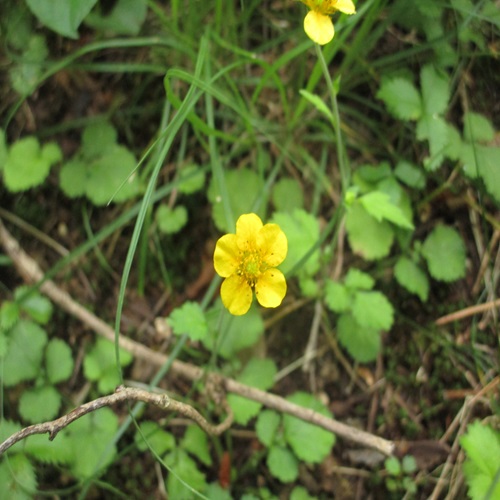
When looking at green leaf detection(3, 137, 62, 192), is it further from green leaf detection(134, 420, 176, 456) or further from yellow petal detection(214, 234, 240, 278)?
green leaf detection(134, 420, 176, 456)

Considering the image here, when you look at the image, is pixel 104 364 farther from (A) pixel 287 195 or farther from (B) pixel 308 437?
(A) pixel 287 195

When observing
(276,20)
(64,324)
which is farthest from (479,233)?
(64,324)

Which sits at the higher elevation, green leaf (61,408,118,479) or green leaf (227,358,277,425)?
green leaf (227,358,277,425)

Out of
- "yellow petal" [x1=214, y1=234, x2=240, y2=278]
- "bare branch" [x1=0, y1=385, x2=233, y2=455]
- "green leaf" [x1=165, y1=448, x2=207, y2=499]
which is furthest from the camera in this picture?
"green leaf" [x1=165, y1=448, x2=207, y2=499]

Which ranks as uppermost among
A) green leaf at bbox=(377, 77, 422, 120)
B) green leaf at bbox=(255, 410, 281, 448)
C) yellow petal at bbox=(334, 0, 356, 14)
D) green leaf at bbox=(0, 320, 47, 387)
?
yellow petal at bbox=(334, 0, 356, 14)

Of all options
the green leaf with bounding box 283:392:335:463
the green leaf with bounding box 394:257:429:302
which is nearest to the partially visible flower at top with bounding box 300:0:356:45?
the green leaf with bounding box 394:257:429:302

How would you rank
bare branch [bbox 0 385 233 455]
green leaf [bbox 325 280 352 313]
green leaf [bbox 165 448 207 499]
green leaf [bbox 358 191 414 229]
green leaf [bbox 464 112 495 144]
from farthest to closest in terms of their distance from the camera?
1. green leaf [bbox 464 112 495 144]
2. green leaf [bbox 325 280 352 313]
3. green leaf [bbox 165 448 207 499]
4. green leaf [bbox 358 191 414 229]
5. bare branch [bbox 0 385 233 455]

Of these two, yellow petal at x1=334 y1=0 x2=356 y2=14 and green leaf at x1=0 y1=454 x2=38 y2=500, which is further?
green leaf at x1=0 y1=454 x2=38 y2=500

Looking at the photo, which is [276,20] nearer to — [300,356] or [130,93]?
[130,93]
